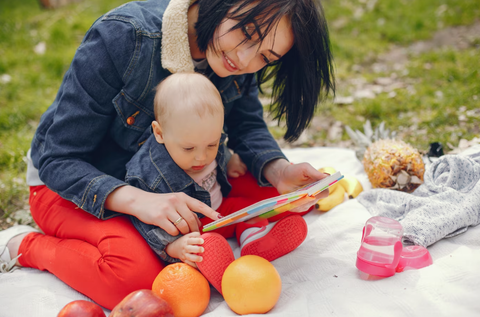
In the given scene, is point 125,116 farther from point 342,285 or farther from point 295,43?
point 342,285

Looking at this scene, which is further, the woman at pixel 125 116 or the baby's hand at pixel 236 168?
the baby's hand at pixel 236 168

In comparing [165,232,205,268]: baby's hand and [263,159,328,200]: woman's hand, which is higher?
[263,159,328,200]: woman's hand

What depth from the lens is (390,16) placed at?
227 inches

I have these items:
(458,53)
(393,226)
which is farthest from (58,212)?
(458,53)

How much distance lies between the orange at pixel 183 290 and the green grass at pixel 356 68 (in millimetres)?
1599

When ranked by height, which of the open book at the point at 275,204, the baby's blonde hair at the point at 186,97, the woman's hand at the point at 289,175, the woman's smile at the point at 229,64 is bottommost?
the woman's hand at the point at 289,175

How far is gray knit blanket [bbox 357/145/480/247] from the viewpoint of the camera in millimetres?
1842

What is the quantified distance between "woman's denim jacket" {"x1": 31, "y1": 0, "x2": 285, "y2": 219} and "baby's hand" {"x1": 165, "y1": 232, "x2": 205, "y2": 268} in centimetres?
38

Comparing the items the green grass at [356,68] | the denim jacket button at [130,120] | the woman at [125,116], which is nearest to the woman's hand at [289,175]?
the woman at [125,116]

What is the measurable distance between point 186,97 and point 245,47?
1.14ft

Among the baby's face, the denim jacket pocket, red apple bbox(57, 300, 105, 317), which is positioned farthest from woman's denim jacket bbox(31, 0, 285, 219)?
red apple bbox(57, 300, 105, 317)

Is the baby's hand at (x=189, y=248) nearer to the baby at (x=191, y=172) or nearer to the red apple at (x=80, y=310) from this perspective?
the baby at (x=191, y=172)

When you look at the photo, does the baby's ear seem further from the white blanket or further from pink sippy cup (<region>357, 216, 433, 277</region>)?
pink sippy cup (<region>357, 216, 433, 277</region>)

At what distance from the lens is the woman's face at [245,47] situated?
175cm
